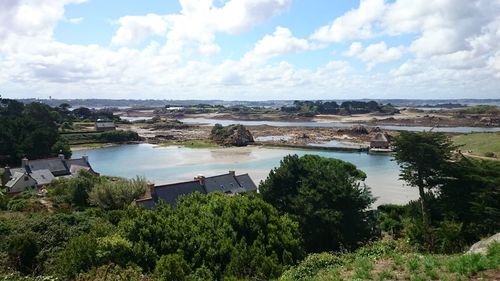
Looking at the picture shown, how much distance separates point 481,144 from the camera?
248ft

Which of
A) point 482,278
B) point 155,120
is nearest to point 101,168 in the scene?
point 482,278

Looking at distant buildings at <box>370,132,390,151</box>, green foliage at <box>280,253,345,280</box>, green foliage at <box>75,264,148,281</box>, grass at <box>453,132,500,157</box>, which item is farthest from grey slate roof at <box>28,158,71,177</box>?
grass at <box>453,132,500,157</box>

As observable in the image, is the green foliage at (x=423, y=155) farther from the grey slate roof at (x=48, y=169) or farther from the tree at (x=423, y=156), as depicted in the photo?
the grey slate roof at (x=48, y=169)

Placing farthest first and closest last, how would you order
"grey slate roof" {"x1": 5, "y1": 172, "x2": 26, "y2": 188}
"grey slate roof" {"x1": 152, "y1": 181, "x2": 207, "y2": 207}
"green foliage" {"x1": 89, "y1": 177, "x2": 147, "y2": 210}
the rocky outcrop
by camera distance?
the rocky outcrop, "grey slate roof" {"x1": 5, "y1": 172, "x2": 26, "y2": 188}, "green foliage" {"x1": 89, "y1": 177, "x2": 147, "y2": 210}, "grey slate roof" {"x1": 152, "y1": 181, "x2": 207, "y2": 207}

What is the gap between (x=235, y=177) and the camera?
41469 millimetres

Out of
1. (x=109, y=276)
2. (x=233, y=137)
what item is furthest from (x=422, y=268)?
(x=233, y=137)

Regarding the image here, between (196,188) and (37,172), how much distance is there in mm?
21511

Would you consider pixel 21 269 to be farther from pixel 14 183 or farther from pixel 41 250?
pixel 14 183

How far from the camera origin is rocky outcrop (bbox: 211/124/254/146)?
3676 inches

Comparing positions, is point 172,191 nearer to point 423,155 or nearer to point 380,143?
point 423,155

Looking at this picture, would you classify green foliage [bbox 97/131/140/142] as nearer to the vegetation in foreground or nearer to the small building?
the small building

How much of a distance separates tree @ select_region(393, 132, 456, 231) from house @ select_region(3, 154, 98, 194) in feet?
103

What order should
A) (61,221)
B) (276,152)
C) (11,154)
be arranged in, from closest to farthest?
(61,221) → (11,154) → (276,152)

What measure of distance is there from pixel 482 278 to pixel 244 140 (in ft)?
280
